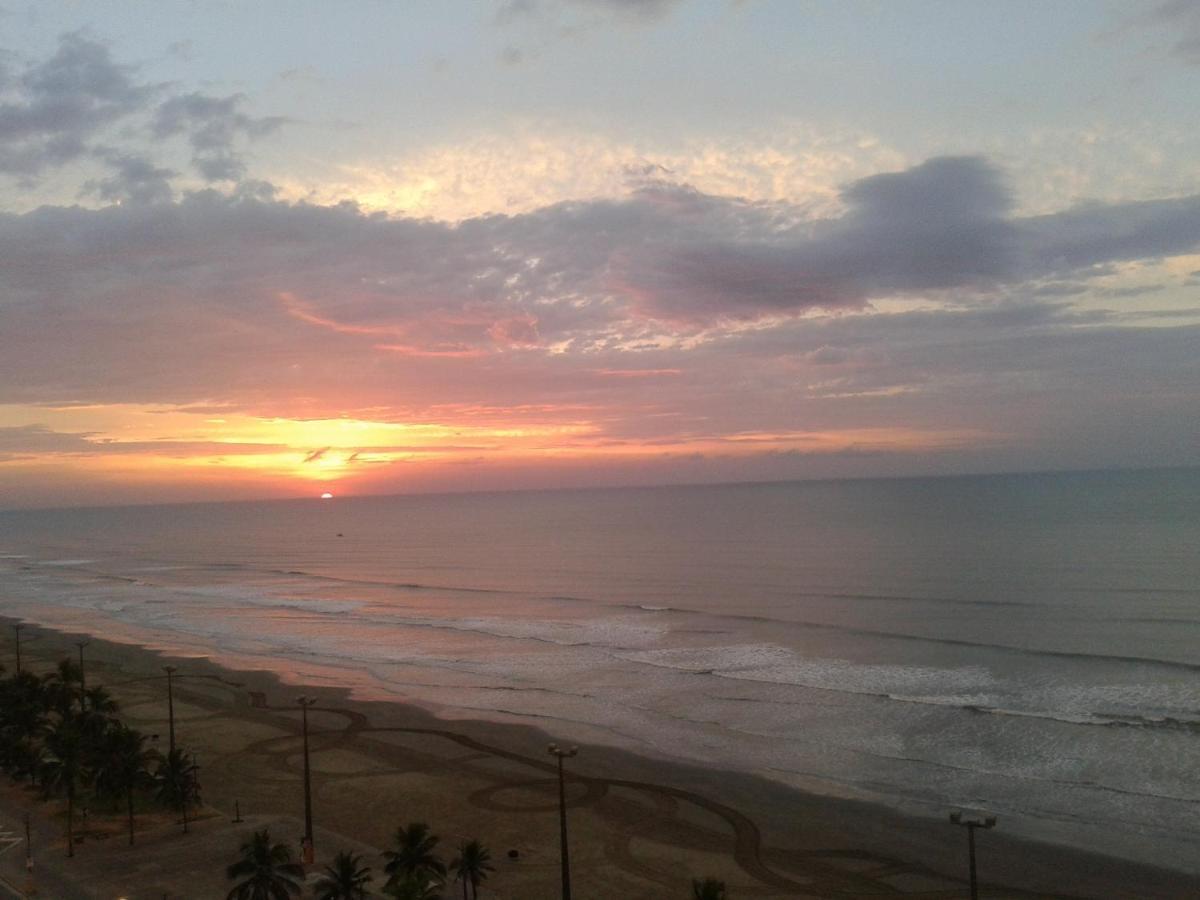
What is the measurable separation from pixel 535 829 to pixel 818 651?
39049mm

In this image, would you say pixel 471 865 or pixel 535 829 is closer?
pixel 471 865

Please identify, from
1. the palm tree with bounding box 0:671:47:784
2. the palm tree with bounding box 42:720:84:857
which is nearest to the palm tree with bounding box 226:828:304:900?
the palm tree with bounding box 42:720:84:857

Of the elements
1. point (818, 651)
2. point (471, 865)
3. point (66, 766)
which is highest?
point (66, 766)

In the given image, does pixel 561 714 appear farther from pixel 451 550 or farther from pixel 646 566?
pixel 451 550

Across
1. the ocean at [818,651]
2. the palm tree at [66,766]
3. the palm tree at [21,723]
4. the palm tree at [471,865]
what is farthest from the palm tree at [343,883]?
the ocean at [818,651]

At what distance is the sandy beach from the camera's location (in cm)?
3322

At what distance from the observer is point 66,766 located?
3728 cm

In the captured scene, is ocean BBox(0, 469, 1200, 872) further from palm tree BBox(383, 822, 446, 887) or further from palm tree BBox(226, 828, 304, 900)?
palm tree BBox(226, 828, 304, 900)

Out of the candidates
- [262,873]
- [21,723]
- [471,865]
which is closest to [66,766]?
[21,723]

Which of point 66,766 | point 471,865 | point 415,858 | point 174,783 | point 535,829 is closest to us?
point 415,858

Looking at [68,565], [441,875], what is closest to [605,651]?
[441,875]

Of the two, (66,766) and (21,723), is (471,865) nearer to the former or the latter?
(66,766)

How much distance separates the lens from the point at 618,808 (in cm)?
4147

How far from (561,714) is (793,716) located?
1394 cm
